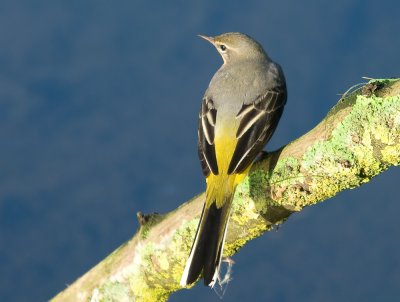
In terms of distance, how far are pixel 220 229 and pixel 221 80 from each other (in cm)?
87

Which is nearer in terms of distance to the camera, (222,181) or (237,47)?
(222,181)

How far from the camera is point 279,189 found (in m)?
2.69

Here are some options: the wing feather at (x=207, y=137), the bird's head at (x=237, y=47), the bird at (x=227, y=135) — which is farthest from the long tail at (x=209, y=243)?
the bird's head at (x=237, y=47)

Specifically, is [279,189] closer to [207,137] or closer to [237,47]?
[207,137]

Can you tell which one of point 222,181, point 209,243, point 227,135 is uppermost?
point 227,135

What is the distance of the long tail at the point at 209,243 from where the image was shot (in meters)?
2.73

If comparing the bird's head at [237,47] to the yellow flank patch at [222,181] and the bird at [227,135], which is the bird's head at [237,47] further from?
the yellow flank patch at [222,181]

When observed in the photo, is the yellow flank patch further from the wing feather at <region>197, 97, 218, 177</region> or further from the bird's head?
the bird's head

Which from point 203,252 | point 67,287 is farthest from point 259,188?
point 67,287

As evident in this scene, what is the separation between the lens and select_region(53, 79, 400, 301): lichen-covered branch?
8.14ft

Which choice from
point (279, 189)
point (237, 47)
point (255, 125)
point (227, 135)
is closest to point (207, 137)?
point (227, 135)

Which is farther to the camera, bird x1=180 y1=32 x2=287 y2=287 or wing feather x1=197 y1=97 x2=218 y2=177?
wing feather x1=197 y1=97 x2=218 y2=177

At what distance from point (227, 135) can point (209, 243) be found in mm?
480

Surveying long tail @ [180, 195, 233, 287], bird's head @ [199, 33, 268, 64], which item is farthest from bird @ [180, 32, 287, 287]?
bird's head @ [199, 33, 268, 64]
